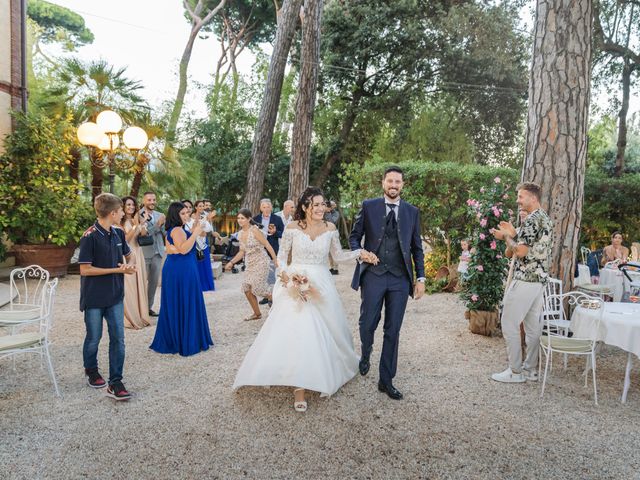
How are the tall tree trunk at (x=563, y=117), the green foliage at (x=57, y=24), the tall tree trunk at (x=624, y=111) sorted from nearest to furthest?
the tall tree trunk at (x=563, y=117), the tall tree trunk at (x=624, y=111), the green foliage at (x=57, y=24)

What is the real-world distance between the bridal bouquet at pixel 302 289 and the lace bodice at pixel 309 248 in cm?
28

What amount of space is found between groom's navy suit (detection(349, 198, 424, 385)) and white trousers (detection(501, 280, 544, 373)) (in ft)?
3.49

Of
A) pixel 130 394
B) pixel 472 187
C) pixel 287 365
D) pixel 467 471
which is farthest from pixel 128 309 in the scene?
pixel 472 187

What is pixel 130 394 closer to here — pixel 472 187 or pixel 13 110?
pixel 472 187

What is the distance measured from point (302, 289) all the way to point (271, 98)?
33.2 ft

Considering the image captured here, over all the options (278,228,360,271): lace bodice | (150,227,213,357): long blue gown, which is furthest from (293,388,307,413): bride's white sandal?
(150,227,213,357): long blue gown

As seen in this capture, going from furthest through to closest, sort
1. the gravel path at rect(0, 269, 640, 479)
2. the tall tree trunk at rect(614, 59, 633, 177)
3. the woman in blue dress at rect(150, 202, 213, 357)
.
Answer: the tall tree trunk at rect(614, 59, 633, 177), the woman in blue dress at rect(150, 202, 213, 357), the gravel path at rect(0, 269, 640, 479)

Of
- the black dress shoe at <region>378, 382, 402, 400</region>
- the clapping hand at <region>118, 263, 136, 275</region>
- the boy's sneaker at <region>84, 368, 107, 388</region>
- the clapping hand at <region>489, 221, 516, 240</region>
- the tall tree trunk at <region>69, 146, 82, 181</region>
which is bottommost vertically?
the boy's sneaker at <region>84, 368, 107, 388</region>

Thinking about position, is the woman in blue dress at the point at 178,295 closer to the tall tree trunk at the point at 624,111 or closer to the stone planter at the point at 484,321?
the stone planter at the point at 484,321

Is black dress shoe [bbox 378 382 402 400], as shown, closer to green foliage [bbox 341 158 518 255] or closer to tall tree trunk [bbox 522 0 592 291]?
tall tree trunk [bbox 522 0 592 291]

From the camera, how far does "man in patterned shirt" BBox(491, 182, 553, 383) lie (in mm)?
4324

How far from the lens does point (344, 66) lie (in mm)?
17453

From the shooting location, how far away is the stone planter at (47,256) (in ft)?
34.0

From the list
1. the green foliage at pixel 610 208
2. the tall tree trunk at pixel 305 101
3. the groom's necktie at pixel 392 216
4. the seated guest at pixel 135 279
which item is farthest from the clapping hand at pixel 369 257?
the green foliage at pixel 610 208
